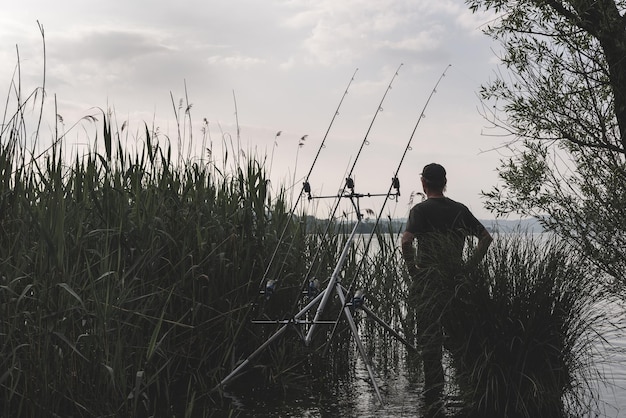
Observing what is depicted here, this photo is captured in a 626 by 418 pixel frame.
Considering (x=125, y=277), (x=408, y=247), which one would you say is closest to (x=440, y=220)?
(x=408, y=247)

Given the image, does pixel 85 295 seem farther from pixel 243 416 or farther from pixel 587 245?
pixel 587 245

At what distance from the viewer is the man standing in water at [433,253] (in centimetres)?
583

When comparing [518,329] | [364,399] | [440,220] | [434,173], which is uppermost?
[434,173]

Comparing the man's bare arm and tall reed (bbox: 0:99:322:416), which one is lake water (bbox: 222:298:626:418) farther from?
the man's bare arm

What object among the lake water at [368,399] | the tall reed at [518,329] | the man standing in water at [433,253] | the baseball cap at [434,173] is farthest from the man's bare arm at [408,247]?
the lake water at [368,399]

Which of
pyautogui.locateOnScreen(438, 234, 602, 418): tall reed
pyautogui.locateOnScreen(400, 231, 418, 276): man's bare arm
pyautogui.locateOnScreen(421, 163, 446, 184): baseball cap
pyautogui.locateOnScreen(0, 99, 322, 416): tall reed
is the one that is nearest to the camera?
pyautogui.locateOnScreen(0, 99, 322, 416): tall reed

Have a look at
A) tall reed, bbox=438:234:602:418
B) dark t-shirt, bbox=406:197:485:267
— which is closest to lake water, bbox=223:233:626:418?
tall reed, bbox=438:234:602:418

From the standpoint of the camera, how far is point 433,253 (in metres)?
6.09

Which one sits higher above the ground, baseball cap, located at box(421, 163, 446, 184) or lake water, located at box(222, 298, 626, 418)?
baseball cap, located at box(421, 163, 446, 184)

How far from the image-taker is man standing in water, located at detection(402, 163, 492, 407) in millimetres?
5832

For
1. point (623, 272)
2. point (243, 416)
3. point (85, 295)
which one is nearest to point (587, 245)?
point (623, 272)

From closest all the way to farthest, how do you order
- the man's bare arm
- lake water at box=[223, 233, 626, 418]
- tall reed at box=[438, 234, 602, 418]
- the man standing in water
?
tall reed at box=[438, 234, 602, 418] → the man standing in water → lake water at box=[223, 233, 626, 418] → the man's bare arm

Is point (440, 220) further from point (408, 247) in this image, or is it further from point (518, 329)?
point (518, 329)

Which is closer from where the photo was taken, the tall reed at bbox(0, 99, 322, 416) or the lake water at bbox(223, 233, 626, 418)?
the tall reed at bbox(0, 99, 322, 416)
